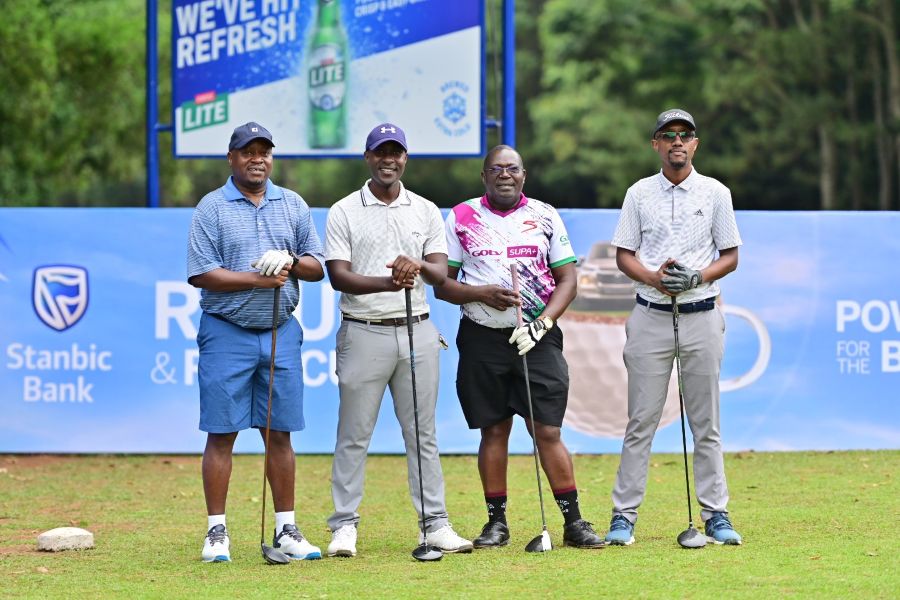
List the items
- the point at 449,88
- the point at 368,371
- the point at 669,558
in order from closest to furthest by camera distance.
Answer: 1. the point at 669,558
2. the point at 368,371
3. the point at 449,88

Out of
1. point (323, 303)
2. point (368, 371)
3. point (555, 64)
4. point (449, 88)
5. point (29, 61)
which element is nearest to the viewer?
point (368, 371)

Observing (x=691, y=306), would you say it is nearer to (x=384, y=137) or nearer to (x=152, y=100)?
(x=384, y=137)

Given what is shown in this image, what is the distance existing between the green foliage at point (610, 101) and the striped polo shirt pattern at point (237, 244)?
68.4 feet

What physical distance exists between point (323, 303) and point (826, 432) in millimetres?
3760

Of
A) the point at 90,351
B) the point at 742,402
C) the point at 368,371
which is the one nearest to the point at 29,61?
the point at 90,351

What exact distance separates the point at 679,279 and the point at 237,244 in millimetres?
2118

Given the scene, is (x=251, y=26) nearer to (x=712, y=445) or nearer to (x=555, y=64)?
(x=712, y=445)

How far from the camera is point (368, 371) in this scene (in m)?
7.43

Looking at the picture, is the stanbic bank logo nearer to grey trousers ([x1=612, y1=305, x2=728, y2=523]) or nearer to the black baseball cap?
grey trousers ([x1=612, y1=305, x2=728, y2=523])

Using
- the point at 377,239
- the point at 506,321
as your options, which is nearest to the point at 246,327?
the point at 377,239

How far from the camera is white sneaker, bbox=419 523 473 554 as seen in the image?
24.0 ft

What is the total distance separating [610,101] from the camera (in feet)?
152

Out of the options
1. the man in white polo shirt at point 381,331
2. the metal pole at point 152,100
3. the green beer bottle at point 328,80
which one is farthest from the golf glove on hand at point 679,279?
the metal pole at point 152,100

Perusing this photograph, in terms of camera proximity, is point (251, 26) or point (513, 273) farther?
point (251, 26)
